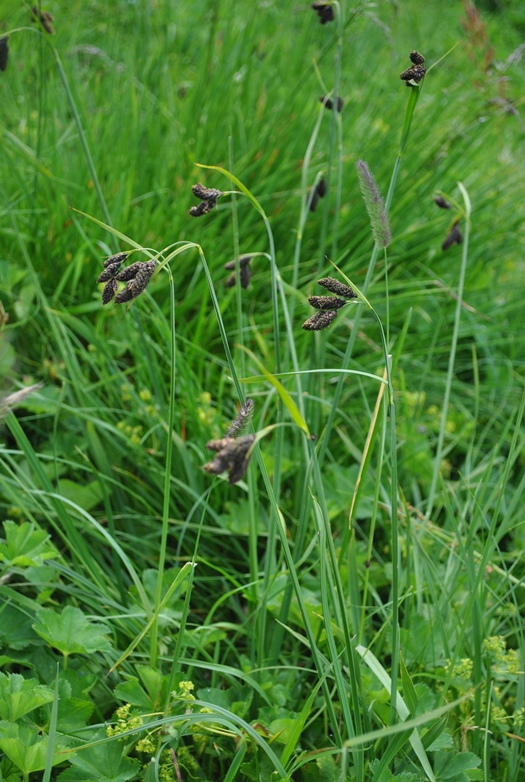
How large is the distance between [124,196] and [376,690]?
159 centimetres

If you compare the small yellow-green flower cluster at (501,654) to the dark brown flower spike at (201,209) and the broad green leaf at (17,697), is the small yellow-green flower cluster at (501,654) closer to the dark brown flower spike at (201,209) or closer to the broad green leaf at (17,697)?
the broad green leaf at (17,697)

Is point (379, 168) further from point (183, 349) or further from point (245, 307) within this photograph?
point (183, 349)

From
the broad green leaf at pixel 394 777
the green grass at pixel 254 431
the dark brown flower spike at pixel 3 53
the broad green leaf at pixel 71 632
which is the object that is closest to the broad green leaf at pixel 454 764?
the green grass at pixel 254 431

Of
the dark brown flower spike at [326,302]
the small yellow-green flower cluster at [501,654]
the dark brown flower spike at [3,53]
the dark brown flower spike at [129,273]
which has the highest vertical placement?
the dark brown flower spike at [326,302]

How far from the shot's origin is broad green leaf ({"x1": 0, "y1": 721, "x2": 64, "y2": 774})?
0.95 metres

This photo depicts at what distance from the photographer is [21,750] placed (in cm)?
96

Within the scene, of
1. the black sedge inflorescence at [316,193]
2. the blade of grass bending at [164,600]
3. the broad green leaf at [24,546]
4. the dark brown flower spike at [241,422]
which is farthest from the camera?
the black sedge inflorescence at [316,193]

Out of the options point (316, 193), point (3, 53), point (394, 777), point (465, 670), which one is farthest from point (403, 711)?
point (3, 53)

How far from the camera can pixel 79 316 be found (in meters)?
2.01

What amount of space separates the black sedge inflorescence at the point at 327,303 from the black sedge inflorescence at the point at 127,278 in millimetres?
204

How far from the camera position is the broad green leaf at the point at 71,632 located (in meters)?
1.14

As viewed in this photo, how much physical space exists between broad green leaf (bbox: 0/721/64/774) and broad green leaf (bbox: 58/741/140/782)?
0.07 metres

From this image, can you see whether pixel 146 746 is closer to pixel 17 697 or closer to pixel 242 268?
pixel 17 697

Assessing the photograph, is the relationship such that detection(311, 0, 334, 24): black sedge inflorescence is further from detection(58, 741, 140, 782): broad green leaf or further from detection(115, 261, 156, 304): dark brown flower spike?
detection(58, 741, 140, 782): broad green leaf
